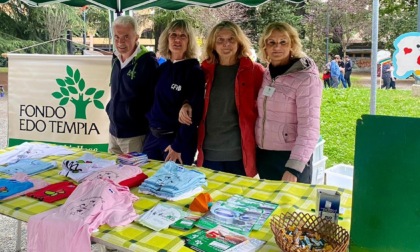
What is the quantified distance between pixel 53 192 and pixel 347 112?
7.87m

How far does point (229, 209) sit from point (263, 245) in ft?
0.89

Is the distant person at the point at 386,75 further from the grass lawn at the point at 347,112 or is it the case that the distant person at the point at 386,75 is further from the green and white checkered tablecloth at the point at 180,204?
the green and white checkered tablecloth at the point at 180,204

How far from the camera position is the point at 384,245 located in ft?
3.48

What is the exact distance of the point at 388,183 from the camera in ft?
3.39

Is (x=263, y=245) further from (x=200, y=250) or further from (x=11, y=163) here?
(x=11, y=163)

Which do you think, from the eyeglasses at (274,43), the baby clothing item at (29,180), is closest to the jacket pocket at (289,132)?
the eyeglasses at (274,43)

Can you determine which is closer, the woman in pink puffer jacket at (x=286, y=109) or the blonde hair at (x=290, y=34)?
the woman in pink puffer jacket at (x=286, y=109)

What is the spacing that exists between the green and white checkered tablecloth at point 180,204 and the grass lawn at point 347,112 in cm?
402

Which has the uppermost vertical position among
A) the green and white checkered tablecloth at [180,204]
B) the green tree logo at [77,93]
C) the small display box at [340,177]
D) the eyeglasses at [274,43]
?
the eyeglasses at [274,43]

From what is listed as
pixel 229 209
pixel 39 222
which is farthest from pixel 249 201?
pixel 39 222

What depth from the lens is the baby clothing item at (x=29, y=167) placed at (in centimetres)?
Result: 209

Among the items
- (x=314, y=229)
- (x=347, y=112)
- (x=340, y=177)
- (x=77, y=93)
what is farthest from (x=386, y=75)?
(x=314, y=229)

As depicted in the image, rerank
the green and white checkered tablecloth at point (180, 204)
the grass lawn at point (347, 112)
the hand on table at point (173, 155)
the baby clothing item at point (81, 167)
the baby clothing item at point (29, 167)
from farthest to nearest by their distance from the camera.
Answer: the grass lawn at point (347, 112), the hand on table at point (173, 155), the baby clothing item at point (29, 167), the baby clothing item at point (81, 167), the green and white checkered tablecloth at point (180, 204)

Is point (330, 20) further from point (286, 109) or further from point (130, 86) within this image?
point (286, 109)
